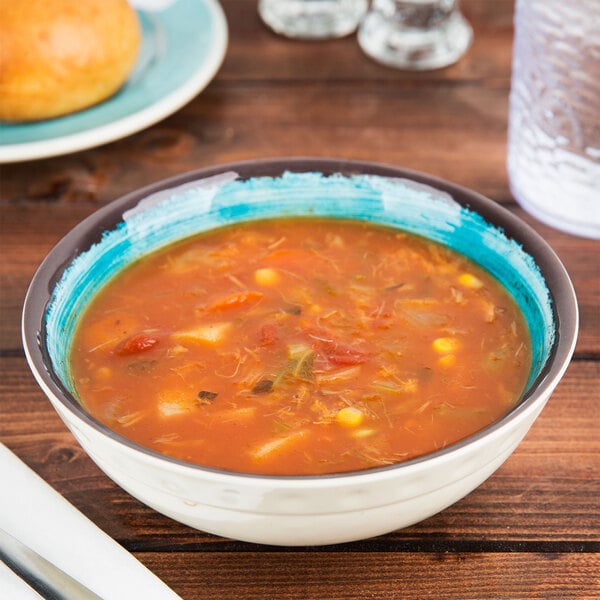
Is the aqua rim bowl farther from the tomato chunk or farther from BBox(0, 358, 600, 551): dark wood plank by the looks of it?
the tomato chunk

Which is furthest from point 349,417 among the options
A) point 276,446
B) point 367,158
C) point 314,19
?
point 314,19

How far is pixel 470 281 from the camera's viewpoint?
1798mm

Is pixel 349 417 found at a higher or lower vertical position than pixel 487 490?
higher

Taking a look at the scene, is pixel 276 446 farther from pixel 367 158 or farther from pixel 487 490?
pixel 367 158

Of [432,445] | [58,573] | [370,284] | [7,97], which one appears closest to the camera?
[58,573]

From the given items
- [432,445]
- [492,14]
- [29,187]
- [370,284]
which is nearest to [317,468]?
[432,445]

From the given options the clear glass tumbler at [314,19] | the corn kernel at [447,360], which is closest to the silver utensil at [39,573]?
the corn kernel at [447,360]

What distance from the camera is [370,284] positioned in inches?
70.8

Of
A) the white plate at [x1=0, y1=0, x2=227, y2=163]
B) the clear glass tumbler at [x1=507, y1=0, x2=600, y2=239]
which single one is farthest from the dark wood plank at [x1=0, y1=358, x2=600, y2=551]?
the white plate at [x1=0, y1=0, x2=227, y2=163]

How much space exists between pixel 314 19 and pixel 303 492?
2.29 m

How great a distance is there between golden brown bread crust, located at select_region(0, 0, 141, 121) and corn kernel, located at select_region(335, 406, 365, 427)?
1.41m

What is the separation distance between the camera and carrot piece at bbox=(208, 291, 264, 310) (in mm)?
1736

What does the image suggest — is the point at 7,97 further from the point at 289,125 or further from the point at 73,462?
the point at 73,462

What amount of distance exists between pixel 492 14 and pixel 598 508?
2225mm
